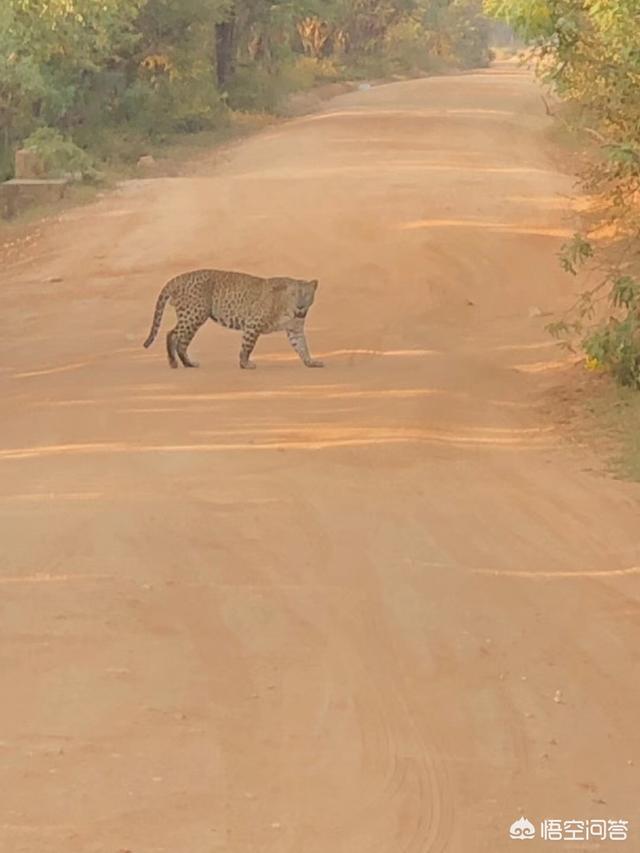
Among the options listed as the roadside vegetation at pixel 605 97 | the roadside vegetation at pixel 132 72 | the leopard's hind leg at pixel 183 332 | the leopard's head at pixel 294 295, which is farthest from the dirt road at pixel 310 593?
the roadside vegetation at pixel 132 72

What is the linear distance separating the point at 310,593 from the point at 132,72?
26.7m

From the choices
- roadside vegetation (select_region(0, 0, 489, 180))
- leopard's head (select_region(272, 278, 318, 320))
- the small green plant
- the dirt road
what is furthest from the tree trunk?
leopard's head (select_region(272, 278, 318, 320))

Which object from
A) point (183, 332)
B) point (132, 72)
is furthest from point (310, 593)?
point (132, 72)

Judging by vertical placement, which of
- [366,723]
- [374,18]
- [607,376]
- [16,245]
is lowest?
[374,18]

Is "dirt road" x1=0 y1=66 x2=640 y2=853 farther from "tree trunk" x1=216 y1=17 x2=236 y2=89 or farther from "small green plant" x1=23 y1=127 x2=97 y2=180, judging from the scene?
"tree trunk" x1=216 y1=17 x2=236 y2=89

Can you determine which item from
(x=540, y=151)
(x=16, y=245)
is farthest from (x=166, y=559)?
(x=540, y=151)

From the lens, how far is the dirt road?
5.31 m

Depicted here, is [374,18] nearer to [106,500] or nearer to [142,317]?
[142,317]

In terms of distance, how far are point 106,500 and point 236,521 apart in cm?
80

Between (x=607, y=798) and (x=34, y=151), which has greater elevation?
(x=607, y=798)

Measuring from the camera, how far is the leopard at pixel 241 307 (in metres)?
13.5

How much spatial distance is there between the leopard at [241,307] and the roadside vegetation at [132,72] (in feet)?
29.9

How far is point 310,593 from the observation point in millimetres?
7395

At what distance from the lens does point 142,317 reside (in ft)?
53.9
